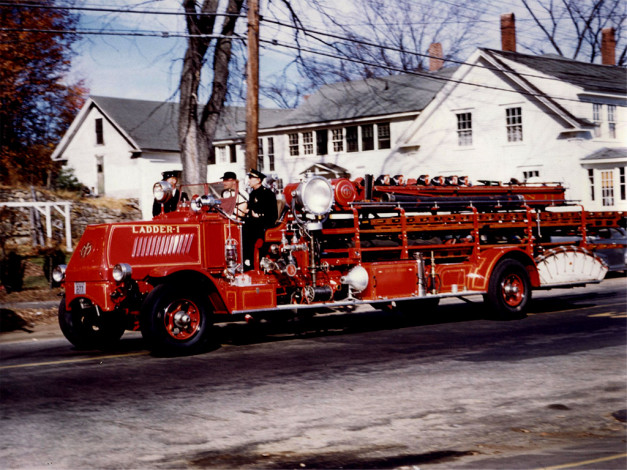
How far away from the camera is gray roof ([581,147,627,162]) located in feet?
115

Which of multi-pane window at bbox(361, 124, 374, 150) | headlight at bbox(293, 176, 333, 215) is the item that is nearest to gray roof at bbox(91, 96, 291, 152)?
multi-pane window at bbox(361, 124, 374, 150)

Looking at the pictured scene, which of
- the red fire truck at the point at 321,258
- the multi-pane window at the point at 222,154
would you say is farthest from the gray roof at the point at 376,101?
the red fire truck at the point at 321,258

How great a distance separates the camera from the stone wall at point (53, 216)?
26625 millimetres

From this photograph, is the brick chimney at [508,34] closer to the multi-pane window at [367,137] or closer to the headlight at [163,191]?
the multi-pane window at [367,137]

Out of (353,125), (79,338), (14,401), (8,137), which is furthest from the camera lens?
(353,125)

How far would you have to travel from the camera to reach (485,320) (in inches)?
577

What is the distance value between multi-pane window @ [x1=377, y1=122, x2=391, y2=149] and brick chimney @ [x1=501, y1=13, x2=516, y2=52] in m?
7.22

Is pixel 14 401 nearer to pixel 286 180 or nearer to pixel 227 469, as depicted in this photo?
pixel 227 469

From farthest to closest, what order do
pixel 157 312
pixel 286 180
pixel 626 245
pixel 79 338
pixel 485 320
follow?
pixel 286 180, pixel 626 245, pixel 485 320, pixel 79 338, pixel 157 312

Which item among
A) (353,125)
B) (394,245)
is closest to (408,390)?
Answer: (394,245)

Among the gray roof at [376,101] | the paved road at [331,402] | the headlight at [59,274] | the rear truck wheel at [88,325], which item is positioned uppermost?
the gray roof at [376,101]

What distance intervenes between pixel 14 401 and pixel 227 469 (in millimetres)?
3294

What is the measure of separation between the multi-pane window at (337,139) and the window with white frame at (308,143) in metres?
1.58

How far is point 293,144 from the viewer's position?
4769cm
